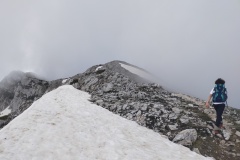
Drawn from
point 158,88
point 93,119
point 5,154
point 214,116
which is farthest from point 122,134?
point 158,88

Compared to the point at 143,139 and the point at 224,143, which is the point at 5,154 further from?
the point at 224,143

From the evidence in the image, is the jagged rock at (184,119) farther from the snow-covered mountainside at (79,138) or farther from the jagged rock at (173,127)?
the snow-covered mountainside at (79,138)

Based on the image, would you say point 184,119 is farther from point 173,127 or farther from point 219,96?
point 219,96

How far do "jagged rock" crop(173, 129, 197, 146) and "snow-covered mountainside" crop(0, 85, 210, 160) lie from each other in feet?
2.88

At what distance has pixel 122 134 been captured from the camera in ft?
59.8

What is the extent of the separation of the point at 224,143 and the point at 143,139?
5.71 m

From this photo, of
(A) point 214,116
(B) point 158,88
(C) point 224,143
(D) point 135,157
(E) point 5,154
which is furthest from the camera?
(B) point 158,88

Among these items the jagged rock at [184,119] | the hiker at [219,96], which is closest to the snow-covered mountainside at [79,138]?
the jagged rock at [184,119]

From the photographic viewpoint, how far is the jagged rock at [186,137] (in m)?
→ 19.2

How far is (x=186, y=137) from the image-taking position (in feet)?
64.9

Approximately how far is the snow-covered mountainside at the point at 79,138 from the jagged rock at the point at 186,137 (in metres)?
0.88

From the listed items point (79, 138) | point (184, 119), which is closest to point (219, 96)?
point (184, 119)

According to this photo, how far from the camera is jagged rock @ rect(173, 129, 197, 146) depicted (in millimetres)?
19203

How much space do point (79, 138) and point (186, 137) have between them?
7784 mm
